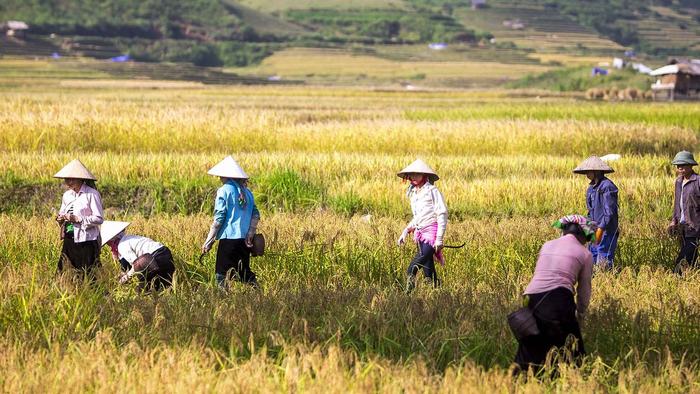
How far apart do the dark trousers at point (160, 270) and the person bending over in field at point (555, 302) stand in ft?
11.1

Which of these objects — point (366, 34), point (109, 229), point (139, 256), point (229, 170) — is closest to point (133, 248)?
point (139, 256)

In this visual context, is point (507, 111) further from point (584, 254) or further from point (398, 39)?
point (398, 39)

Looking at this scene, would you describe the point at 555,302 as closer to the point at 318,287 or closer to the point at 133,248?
the point at 318,287

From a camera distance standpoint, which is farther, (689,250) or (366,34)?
(366,34)

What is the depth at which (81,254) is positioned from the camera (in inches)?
360

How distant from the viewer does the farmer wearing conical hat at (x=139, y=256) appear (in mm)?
8977

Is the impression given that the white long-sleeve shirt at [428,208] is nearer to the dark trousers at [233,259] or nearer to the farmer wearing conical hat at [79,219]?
the dark trousers at [233,259]

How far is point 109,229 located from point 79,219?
9.5 inches

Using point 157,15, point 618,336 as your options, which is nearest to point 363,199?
point 618,336

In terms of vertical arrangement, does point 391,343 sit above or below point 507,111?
above

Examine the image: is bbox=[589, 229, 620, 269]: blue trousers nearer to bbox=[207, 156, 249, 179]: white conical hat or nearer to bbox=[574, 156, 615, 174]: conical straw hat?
bbox=[574, 156, 615, 174]: conical straw hat

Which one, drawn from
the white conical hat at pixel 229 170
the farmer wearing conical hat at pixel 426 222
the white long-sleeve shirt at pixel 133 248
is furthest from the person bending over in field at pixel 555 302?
the white long-sleeve shirt at pixel 133 248

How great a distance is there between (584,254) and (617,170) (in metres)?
12.5

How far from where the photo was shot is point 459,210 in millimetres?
14664
